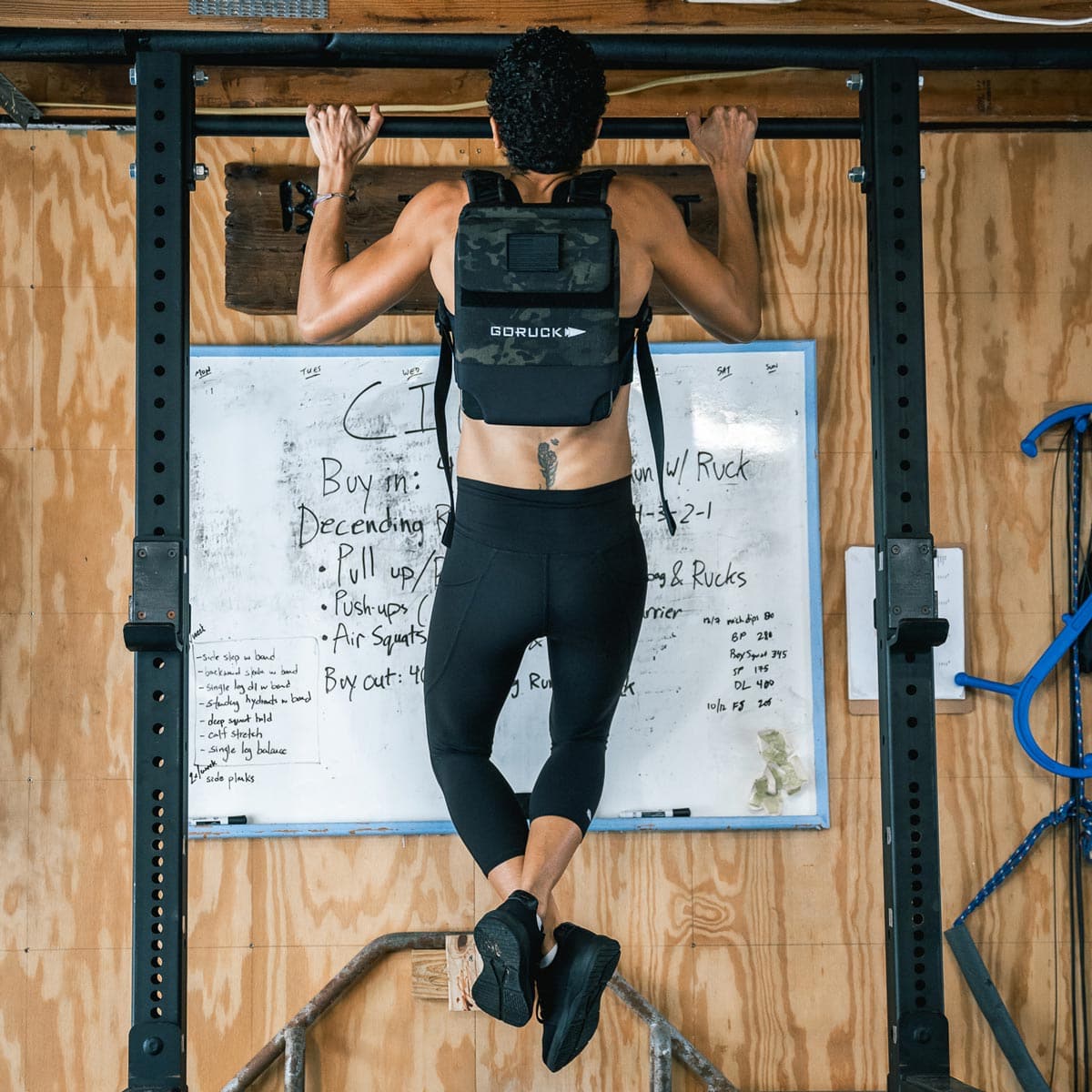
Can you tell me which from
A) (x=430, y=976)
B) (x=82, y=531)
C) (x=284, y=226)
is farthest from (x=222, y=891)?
(x=284, y=226)

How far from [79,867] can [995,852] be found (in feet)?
7.30

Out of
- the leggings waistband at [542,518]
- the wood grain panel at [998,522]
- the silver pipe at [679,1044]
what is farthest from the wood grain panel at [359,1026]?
the wood grain panel at [998,522]

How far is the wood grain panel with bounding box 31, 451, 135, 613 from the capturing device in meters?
2.63

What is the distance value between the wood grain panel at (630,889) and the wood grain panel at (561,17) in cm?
178

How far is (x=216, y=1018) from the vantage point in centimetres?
256

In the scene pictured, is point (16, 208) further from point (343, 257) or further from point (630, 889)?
point (630, 889)

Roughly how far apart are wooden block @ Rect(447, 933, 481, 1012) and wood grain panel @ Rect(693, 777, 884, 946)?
0.55 m

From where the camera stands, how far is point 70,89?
104 inches

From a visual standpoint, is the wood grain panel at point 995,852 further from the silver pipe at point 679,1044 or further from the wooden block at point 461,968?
the wooden block at point 461,968

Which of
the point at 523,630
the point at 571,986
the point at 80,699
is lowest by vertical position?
the point at 571,986


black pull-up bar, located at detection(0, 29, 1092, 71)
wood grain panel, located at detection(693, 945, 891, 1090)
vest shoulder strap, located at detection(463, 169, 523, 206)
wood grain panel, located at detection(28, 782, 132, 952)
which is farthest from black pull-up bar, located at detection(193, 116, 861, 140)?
wood grain panel, located at detection(693, 945, 891, 1090)

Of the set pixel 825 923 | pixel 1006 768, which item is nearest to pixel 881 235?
pixel 1006 768

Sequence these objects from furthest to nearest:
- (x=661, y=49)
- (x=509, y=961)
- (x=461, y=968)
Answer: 1. (x=461, y=968)
2. (x=661, y=49)
3. (x=509, y=961)

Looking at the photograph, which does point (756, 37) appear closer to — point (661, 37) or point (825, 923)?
point (661, 37)
